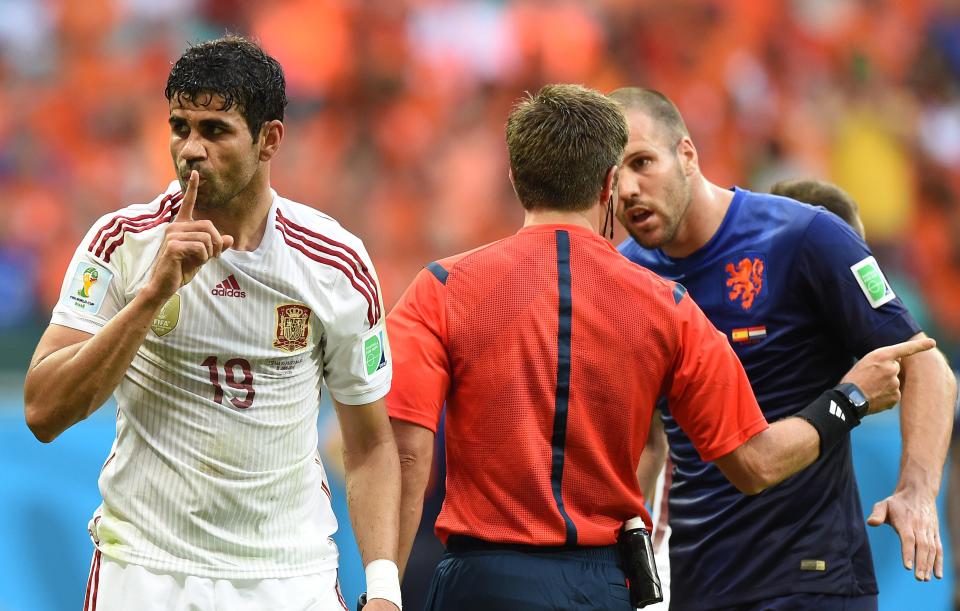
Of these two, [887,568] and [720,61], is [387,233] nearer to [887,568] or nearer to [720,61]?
[720,61]

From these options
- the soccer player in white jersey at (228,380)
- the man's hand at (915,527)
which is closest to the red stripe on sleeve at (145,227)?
the soccer player in white jersey at (228,380)

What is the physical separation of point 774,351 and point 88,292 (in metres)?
2.06

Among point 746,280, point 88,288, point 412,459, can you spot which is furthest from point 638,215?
point 88,288

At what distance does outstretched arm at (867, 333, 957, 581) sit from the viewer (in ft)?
10.9

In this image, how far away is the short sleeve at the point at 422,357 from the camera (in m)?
3.04

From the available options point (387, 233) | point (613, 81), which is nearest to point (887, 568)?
point (387, 233)

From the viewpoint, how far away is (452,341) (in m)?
3.04

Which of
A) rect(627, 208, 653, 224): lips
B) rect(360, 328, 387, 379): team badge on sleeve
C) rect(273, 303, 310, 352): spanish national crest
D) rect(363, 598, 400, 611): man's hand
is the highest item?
rect(627, 208, 653, 224): lips

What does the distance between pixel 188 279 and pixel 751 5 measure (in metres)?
7.47

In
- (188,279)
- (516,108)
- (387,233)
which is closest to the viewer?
(188,279)

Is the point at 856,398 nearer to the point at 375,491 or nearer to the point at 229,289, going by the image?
the point at 375,491

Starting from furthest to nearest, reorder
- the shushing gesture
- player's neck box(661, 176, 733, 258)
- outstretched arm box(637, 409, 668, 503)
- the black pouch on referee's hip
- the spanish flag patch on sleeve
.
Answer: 1. outstretched arm box(637, 409, 668, 503)
2. player's neck box(661, 176, 733, 258)
3. the spanish flag patch on sleeve
4. the black pouch on referee's hip
5. the shushing gesture

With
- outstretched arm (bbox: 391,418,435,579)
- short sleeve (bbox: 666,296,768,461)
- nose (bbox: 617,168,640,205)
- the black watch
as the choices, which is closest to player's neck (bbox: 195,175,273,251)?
outstretched arm (bbox: 391,418,435,579)

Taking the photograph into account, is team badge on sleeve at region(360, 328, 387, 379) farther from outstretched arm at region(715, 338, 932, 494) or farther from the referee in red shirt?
Result: outstretched arm at region(715, 338, 932, 494)
